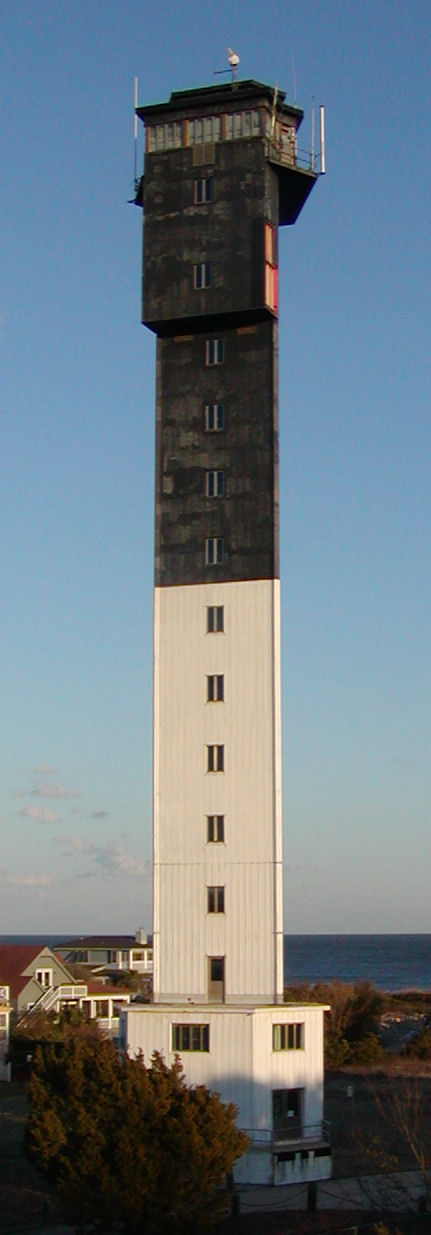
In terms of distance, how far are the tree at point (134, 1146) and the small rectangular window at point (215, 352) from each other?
2478 centimetres

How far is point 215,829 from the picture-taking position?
46.8m

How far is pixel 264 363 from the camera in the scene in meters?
49.3

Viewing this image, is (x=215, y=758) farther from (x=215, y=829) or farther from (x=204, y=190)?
(x=204, y=190)

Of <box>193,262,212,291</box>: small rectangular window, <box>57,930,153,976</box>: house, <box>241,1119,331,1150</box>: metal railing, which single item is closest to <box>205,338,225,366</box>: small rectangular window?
<box>193,262,212,291</box>: small rectangular window

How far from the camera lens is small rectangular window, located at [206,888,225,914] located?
46.2 meters

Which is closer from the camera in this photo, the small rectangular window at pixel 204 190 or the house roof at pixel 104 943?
the small rectangular window at pixel 204 190

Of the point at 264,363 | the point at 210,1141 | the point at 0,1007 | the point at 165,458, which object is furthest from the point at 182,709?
the point at 0,1007

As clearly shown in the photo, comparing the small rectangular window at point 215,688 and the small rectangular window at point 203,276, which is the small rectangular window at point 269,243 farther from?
the small rectangular window at point 215,688

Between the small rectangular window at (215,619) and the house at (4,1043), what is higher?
the small rectangular window at (215,619)

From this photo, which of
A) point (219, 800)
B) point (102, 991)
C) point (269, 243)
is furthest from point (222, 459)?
point (102, 991)

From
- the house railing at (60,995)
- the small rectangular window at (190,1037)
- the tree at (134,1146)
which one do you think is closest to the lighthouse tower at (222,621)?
the small rectangular window at (190,1037)

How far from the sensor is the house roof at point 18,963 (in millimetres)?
84312

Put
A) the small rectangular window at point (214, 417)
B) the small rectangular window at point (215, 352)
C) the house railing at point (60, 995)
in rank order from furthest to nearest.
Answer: the house railing at point (60, 995), the small rectangular window at point (215, 352), the small rectangular window at point (214, 417)

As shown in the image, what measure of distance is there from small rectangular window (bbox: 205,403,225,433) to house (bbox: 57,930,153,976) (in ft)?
231
